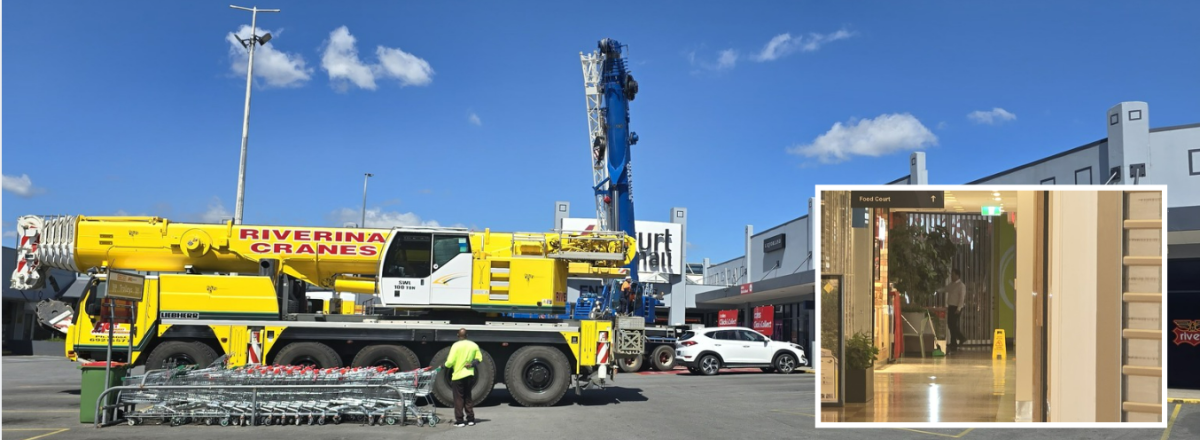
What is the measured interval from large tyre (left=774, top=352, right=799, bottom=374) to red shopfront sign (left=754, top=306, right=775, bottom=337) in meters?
10.5

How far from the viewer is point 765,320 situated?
37219mm

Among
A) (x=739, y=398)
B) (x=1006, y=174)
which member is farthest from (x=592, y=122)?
(x=739, y=398)

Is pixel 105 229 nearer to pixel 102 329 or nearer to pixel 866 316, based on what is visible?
pixel 102 329

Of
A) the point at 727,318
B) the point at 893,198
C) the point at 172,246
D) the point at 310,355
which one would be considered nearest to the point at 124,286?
the point at 310,355

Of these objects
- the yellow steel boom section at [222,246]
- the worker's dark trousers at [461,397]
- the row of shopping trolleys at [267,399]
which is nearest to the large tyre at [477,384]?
the yellow steel boom section at [222,246]

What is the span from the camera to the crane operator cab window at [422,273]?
15445 millimetres

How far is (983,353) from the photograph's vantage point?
625cm

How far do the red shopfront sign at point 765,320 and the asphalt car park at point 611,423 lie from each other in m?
17.9

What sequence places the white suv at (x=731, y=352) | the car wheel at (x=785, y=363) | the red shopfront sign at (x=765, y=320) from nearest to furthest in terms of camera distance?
the white suv at (x=731, y=352)
the car wheel at (x=785, y=363)
the red shopfront sign at (x=765, y=320)

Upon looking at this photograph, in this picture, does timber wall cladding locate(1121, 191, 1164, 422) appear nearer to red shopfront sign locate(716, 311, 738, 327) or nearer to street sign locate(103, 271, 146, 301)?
street sign locate(103, 271, 146, 301)

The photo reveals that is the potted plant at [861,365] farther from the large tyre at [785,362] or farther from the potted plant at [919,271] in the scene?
the large tyre at [785,362]

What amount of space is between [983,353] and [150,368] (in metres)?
13.8

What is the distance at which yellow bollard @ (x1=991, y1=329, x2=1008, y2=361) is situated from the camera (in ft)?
20.3

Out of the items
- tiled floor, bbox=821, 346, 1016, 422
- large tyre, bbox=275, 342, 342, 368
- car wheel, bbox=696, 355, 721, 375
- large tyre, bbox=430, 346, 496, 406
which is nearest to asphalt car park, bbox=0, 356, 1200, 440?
large tyre, bbox=430, 346, 496, 406
